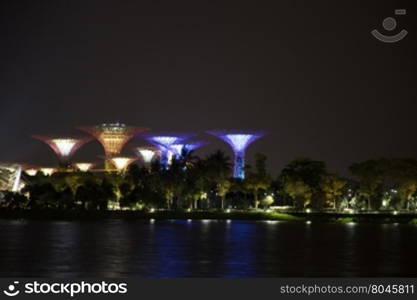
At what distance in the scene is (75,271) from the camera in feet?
122

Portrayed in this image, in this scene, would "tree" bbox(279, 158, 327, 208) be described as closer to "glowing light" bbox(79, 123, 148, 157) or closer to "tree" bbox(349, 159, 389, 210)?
"tree" bbox(349, 159, 389, 210)

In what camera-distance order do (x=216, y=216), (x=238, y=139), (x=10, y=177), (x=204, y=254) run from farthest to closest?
(x=10, y=177), (x=238, y=139), (x=216, y=216), (x=204, y=254)

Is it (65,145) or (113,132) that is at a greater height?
(113,132)

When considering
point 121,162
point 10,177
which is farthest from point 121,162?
point 10,177

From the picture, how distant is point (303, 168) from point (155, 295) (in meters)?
68.5

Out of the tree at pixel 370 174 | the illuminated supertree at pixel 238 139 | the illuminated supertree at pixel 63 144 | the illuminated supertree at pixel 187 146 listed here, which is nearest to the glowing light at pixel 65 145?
the illuminated supertree at pixel 63 144

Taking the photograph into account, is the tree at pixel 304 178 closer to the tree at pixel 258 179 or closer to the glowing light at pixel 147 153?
the tree at pixel 258 179

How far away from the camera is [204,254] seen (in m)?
45.7

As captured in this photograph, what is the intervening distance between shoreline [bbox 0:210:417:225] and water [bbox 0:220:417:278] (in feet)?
69.7

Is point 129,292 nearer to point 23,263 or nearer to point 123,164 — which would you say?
point 23,263

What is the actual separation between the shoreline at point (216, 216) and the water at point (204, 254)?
69.7ft

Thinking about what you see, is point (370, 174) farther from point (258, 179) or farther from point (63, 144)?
point (63, 144)

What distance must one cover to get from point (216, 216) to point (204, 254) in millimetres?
46036

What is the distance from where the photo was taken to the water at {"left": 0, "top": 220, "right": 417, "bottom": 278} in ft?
123
